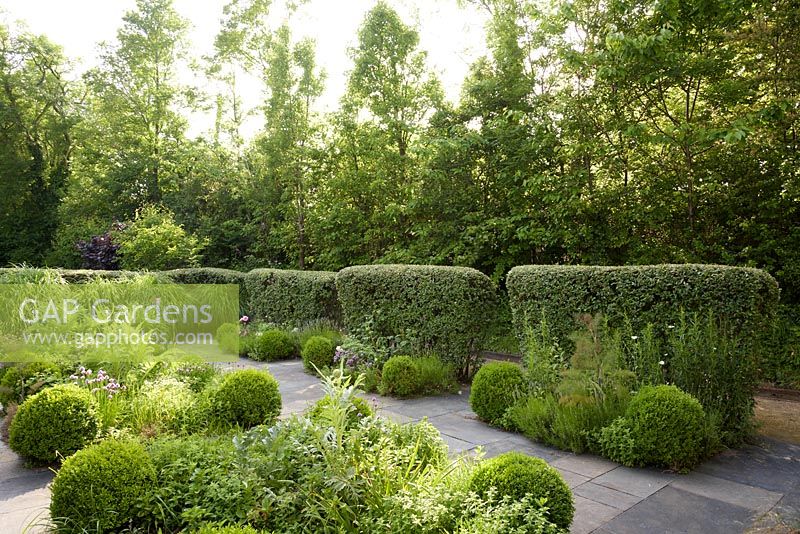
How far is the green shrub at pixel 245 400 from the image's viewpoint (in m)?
3.87

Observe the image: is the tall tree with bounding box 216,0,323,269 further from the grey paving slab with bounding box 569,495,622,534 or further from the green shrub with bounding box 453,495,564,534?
the green shrub with bounding box 453,495,564,534

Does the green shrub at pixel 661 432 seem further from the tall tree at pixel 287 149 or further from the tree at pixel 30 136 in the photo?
the tree at pixel 30 136

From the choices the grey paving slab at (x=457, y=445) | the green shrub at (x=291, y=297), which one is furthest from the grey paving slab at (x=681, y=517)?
the green shrub at (x=291, y=297)

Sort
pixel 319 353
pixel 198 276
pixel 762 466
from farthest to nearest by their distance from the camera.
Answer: pixel 198 276
pixel 319 353
pixel 762 466

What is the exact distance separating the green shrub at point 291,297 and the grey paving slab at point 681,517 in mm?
5424

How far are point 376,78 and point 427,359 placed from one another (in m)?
6.68

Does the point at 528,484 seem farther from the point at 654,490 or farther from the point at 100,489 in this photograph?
the point at 100,489

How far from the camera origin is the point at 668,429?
3.33m

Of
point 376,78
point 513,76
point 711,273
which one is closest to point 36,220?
point 376,78

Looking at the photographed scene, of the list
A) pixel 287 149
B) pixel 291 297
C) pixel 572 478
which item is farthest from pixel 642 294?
pixel 287 149

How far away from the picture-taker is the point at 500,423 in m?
4.27

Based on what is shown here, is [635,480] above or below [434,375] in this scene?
below

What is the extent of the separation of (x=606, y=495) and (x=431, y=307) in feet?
10.1

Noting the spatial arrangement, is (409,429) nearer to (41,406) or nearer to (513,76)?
(41,406)
